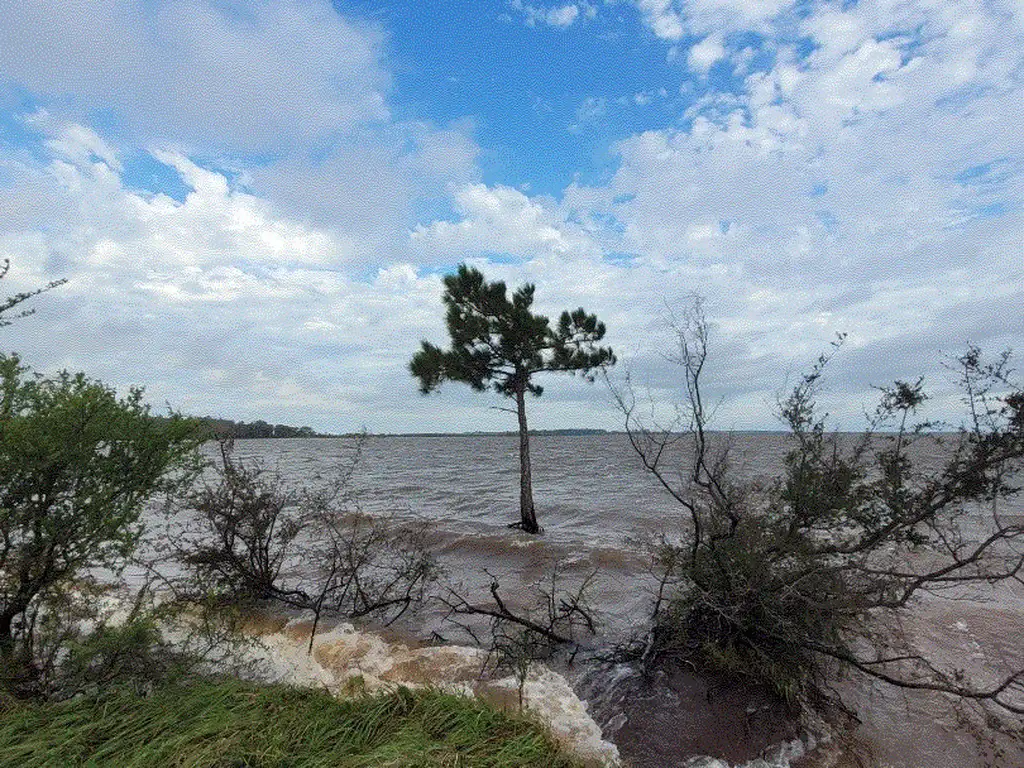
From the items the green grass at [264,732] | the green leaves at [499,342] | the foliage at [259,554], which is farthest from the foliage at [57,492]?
the green leaves at [499,342]

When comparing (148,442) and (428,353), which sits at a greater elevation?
(428,353)

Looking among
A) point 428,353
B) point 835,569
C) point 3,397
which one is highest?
point 428,353

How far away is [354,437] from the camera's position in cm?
919

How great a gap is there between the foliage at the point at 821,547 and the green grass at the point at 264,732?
2.70 meters

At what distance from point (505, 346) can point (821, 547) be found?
37.4 feet

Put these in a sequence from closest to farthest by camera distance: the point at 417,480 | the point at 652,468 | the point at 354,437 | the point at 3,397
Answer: the point at 3,397 → the point at 652,468 → the point at 354,437 → the point at 417,480

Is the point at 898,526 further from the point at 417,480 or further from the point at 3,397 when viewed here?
the point at 417,480

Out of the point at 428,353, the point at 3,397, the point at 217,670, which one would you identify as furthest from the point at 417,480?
the point at 3,397

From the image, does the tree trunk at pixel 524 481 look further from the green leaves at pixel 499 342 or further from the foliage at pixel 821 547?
the foliage at pixel 821 547

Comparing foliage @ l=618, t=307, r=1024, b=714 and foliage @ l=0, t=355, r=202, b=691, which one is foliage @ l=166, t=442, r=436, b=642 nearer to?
foliage @ l=0, t=355, r=202, b=691

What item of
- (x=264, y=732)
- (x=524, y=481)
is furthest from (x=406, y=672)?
(x=524, y=481)

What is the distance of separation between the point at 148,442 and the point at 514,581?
800cm

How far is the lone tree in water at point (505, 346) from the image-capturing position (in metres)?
15.9

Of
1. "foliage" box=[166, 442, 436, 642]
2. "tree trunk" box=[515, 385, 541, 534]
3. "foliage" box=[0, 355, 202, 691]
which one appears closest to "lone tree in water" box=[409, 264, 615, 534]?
"tree trunk" box=[515, 385, 541, 534]
